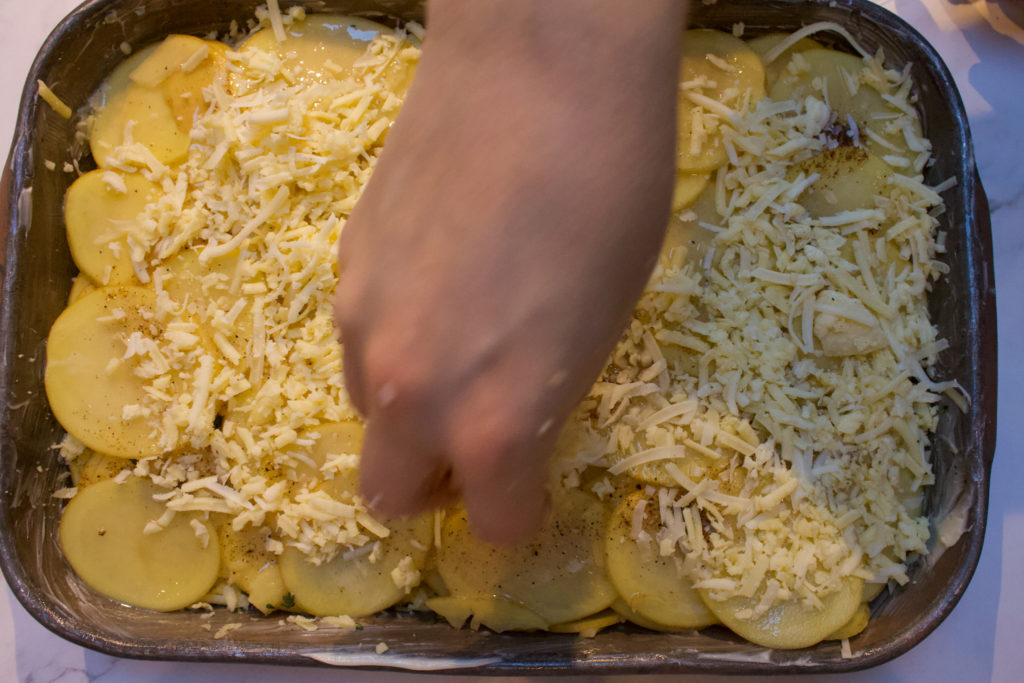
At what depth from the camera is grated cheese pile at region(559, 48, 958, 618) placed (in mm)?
1339

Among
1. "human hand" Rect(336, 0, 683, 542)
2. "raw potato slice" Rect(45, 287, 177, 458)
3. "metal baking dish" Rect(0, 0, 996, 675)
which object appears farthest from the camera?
"raw potato slice" Rect(45, 287, 177, 458)

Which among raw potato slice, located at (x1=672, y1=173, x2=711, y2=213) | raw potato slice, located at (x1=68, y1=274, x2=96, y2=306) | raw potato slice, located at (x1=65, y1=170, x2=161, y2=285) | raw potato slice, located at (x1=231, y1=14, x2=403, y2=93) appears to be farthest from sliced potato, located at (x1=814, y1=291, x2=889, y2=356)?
raw potato slice, located at (x1=68, y1=274, x2=96, y2=306)

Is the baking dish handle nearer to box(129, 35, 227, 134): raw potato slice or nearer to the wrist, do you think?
the wrist

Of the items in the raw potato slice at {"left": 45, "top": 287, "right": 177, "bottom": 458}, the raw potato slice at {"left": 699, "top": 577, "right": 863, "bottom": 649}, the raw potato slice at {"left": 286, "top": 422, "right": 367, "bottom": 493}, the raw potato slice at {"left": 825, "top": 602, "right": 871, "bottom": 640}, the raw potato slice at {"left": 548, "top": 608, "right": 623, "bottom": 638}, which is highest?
the raw potato slice at {"left": 45, "top": 287, "right": 177, "bottom": 458}

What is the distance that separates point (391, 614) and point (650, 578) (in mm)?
503

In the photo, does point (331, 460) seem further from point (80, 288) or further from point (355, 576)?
point (80, 288)

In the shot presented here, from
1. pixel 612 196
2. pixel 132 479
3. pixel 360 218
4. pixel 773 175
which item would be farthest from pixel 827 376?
pixel 132 479

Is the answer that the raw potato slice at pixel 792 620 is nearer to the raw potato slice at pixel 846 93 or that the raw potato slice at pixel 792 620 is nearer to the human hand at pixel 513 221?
the human hand at pixel 513 221

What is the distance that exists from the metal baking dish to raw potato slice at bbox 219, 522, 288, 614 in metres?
0.05

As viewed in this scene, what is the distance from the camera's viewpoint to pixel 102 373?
144 cm

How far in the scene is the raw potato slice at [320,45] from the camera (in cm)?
155

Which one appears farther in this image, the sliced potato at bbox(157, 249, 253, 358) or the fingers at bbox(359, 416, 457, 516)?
the sliced potato at bbox(157, 249, 253, 358)

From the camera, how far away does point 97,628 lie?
1345 millimetres

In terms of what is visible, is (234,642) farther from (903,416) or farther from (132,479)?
(903,416)
